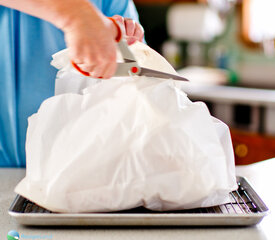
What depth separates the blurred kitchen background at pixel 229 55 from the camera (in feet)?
8.29

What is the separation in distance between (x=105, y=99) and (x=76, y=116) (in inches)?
2.3

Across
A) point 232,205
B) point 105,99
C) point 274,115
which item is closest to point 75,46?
point 105,99

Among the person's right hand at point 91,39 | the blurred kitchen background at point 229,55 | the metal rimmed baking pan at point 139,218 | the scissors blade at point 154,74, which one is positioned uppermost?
the person's right hand at point 91,39

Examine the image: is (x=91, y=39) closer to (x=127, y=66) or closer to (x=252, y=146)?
(x=127, y=66)

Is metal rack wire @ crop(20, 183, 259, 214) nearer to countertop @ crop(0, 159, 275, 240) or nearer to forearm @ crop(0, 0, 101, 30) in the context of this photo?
countertop @ crop(0, 159, 275, 240)

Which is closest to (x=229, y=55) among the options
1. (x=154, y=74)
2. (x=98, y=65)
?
(x=154, y=74)

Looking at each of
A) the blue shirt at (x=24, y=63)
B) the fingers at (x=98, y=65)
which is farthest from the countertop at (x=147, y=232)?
the blue shirt at (x=24, y=63)

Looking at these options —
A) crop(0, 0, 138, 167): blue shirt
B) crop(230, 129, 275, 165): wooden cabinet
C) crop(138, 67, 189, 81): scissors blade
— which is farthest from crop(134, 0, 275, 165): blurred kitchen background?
crop(138, 67, 189, 81): scissors blade

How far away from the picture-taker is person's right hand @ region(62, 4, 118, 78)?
2.28ft

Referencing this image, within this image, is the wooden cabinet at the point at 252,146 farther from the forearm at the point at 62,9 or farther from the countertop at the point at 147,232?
the forearm at the point at 62,9

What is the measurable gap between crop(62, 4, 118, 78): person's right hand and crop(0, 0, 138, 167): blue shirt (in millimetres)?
429

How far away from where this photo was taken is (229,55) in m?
3.19

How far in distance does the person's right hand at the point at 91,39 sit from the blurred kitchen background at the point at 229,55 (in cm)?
186

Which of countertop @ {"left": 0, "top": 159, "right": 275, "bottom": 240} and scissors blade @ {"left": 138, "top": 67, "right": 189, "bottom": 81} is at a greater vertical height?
scissors blade @ {"left": 138, "top": 67, "right": 189, "bottom": 81}
